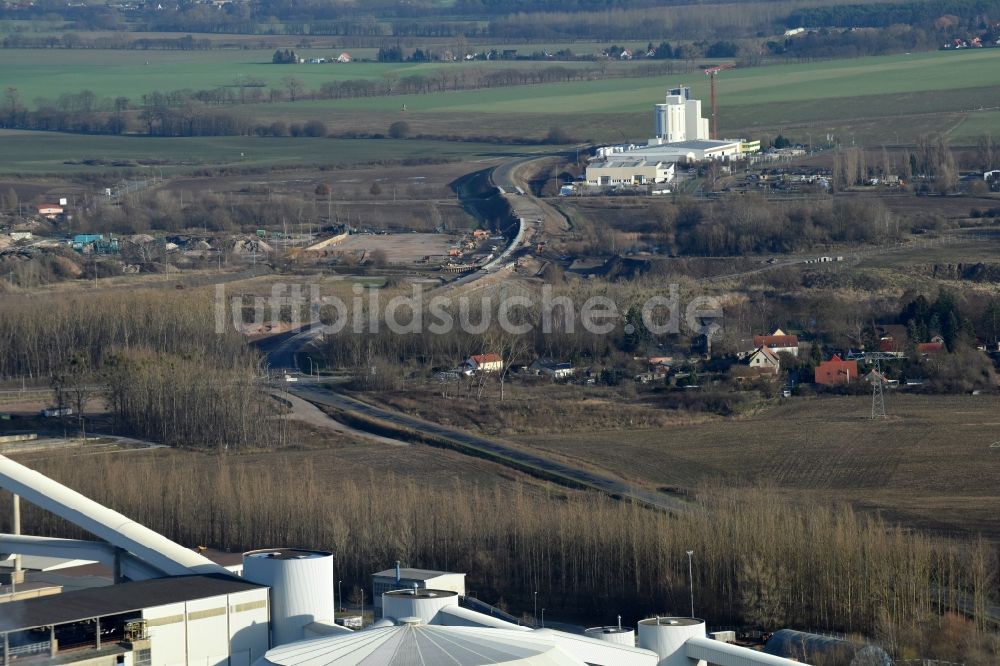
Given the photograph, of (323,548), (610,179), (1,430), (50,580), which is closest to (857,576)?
(323,548)

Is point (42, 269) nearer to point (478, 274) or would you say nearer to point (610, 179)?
point (478, 274)

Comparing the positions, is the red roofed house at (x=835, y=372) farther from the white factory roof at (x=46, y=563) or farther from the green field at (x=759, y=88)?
the green field at (x=759, y=88)

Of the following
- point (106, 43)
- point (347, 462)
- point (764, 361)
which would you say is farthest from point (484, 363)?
point (106, 43)

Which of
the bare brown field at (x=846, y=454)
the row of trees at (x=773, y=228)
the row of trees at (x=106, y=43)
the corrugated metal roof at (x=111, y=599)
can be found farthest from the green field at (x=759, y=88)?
the corrugated metal roof at (x=111, y=599)

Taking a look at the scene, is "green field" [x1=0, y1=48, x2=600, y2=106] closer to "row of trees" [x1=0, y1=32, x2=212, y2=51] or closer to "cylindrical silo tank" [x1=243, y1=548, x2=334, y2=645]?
"row of trees" [x1=0, y1=32, x2=212, y2=51]

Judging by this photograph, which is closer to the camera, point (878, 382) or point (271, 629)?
point (271, 629)

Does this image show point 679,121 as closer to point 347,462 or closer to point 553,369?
point 553,369

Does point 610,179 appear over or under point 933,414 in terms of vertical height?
over
